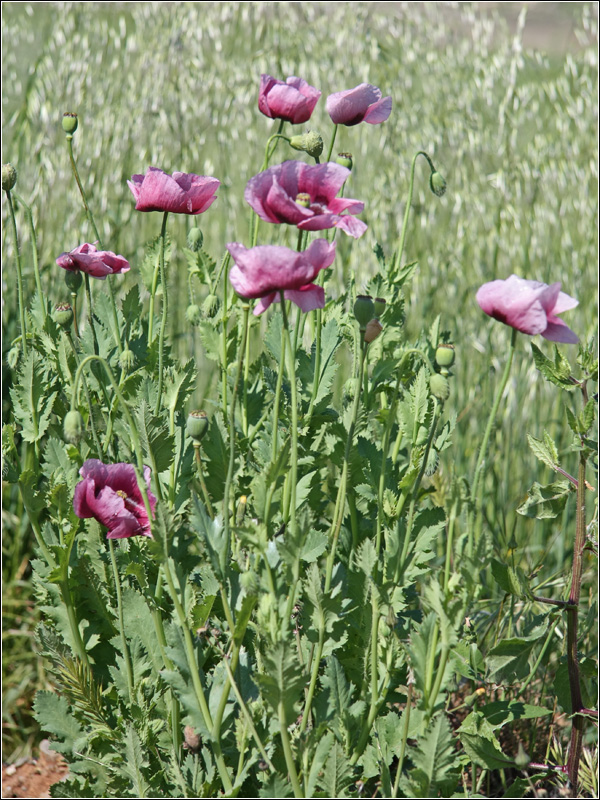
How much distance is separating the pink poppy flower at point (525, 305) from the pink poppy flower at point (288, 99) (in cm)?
47

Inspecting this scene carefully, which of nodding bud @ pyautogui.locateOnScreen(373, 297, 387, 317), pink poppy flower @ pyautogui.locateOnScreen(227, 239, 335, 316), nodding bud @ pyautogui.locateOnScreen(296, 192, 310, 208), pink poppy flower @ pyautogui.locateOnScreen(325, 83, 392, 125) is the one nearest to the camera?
pink poppy flower @ pyautogui.locateOnScreen(227, 239, 335, 316)

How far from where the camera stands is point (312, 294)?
100 centimetres

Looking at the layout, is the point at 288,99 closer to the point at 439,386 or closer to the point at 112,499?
the point at 439,386

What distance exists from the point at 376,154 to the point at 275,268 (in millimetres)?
2693

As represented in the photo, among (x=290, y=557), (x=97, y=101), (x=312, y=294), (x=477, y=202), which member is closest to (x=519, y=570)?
(x=290, y=557)

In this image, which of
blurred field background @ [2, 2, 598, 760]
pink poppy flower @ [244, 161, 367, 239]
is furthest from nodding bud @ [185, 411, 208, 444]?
blurred field background @ [2, 2, 598, 760]

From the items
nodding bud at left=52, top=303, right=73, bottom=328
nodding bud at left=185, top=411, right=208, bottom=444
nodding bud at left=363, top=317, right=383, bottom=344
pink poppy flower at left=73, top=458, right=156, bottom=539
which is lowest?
pink poppy flower at left=73, top=458, right=156, bottom=539

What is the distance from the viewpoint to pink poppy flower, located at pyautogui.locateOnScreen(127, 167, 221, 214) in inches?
46.7

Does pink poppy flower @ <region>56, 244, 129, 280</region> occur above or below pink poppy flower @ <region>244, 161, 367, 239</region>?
below

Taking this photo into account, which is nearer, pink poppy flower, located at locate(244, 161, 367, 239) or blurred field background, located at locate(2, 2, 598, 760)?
pink poppy flower, located at locate(244, 161, 367, 239)

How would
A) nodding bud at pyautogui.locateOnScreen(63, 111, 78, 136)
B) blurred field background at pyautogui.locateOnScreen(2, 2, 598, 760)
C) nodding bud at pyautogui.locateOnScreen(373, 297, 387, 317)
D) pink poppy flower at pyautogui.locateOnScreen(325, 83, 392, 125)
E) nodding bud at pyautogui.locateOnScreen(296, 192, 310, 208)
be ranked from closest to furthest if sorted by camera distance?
nodding bud at pyautogui.locateOnScreen(296, 192, 310, 208), nodding bud at pyautogui.locateOnScreen(373, 297, 387, 317), pink poppy flower at pyautogui.locateOnScreen(325, 83, 392, 125), nodding bud at pyautogui.locateOnScreen(63, 111, 78, 136), blurred field background at pyautogui.locateOnScreen(2, 2, 598, 760)

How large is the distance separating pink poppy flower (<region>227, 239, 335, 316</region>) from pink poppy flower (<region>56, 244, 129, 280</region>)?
429 mm

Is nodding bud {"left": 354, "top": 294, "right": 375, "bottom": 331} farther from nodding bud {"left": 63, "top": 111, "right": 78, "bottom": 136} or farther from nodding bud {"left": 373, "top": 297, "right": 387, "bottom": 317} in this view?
nodding bud {"left": 63, "top": 111, "right": 78, "bottom": 136}

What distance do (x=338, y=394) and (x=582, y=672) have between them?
1388mm
